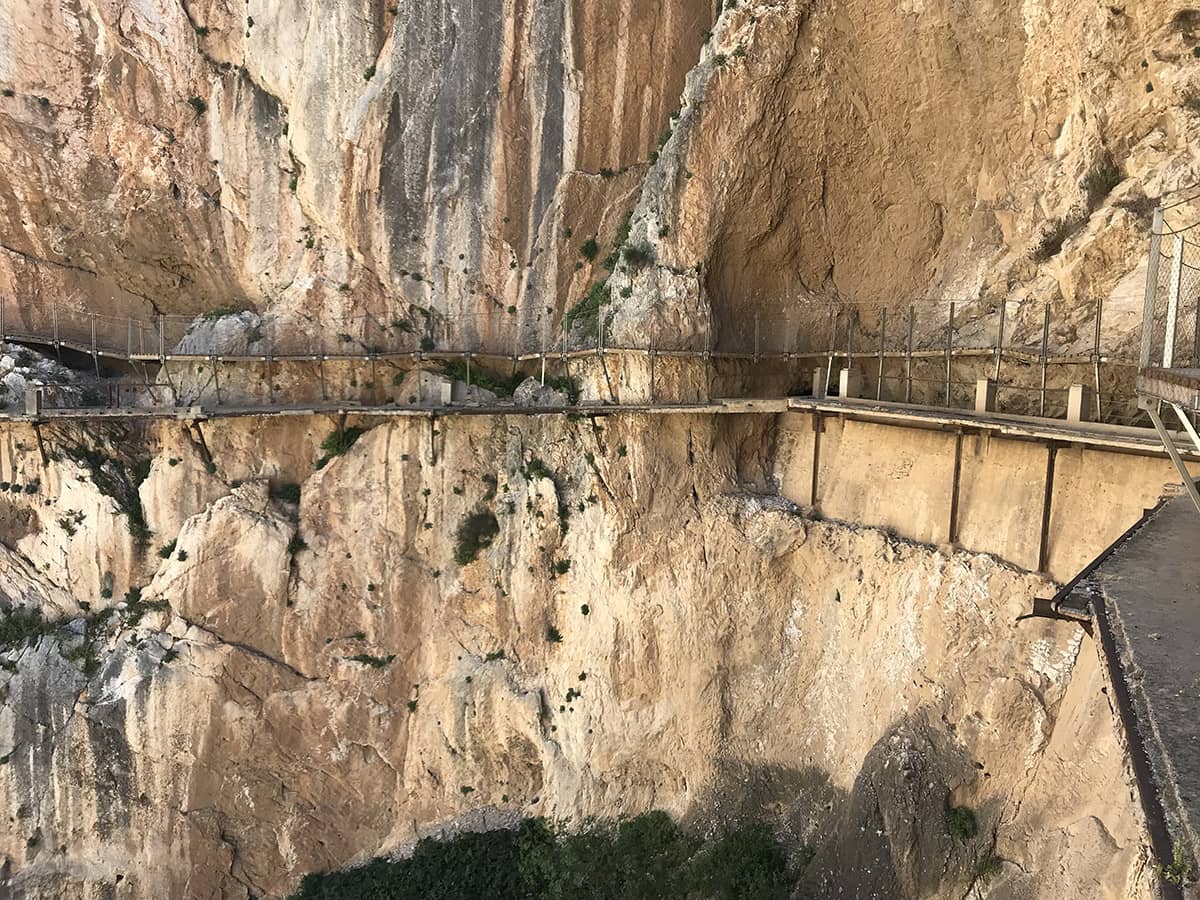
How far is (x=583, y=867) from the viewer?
17.1 m

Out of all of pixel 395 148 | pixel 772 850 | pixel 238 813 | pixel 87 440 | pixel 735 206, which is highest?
pixel 395 148

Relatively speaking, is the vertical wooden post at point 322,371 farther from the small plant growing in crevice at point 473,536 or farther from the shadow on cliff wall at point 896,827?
the shadow on cliff wall at point 896,827

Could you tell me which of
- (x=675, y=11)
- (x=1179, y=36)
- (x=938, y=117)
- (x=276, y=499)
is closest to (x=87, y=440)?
(x=276, y=499)

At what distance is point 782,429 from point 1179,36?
33.9ft

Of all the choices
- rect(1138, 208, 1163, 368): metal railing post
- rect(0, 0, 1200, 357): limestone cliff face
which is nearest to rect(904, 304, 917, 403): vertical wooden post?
rect(0, 0, 1200, 357): limestone cliff face

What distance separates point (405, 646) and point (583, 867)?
7.05m

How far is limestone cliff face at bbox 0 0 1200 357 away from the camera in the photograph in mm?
15336

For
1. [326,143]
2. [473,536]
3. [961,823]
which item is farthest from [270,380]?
[961,823]

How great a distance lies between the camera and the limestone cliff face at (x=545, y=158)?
15.3 metres

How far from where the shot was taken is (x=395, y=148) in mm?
19422

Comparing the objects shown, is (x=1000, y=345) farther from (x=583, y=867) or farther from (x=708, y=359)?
(x=583, y=867)

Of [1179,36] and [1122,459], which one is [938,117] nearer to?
[1179,36]

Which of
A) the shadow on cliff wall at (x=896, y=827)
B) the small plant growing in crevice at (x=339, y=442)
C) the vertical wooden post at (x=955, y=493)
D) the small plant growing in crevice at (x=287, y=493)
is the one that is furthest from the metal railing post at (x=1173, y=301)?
the small plant growing in crevice at (x=287, y=493)

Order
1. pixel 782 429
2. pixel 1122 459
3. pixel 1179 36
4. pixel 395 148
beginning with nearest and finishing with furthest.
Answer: pixel 1122 459
pixel 1179 36
pixel 782 429
pixel 395 148
